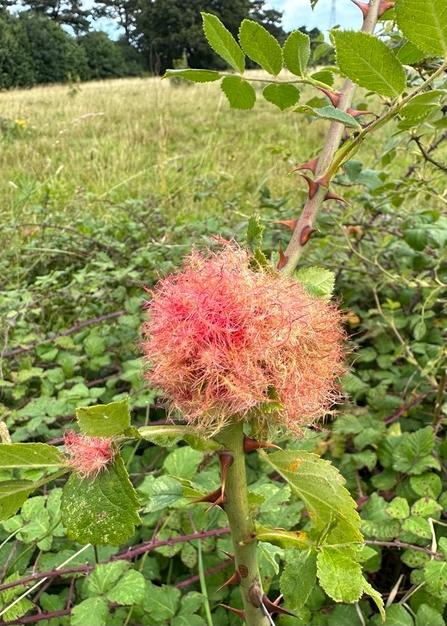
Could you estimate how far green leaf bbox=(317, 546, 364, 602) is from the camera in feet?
1.47

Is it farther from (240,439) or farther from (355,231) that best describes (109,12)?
(240,439)

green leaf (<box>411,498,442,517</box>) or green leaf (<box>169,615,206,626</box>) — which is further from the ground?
green leaf (<box>411,498,442,517</box>)

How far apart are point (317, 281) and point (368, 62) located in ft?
0.76

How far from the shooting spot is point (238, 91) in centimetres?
78

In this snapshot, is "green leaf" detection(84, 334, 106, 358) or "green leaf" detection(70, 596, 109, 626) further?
"green leaf" detection(84, 334, 106, 358)

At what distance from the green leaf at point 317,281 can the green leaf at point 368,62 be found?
203 millimetres

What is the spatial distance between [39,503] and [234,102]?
0.80 m

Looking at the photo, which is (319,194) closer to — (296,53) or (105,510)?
(296,53)

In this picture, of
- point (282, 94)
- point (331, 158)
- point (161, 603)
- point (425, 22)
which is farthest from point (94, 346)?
point (425, 22)

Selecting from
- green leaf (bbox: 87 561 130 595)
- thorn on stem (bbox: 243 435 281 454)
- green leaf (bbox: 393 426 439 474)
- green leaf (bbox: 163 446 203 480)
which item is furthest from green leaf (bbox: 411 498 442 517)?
thorn on stem (bbox: 243 435 281 454)

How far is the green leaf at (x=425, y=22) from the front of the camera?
0.47m

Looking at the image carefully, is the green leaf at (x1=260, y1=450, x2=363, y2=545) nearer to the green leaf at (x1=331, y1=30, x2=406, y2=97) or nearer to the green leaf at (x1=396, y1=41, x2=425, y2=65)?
the green leaf at (x1=331, y1=30, x2=406, y2=97)

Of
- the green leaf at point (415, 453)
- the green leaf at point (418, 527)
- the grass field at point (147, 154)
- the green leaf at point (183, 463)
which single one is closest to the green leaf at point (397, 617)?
the green leaf at point (418, 527)

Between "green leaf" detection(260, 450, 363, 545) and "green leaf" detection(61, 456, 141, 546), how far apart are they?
0.13 m
